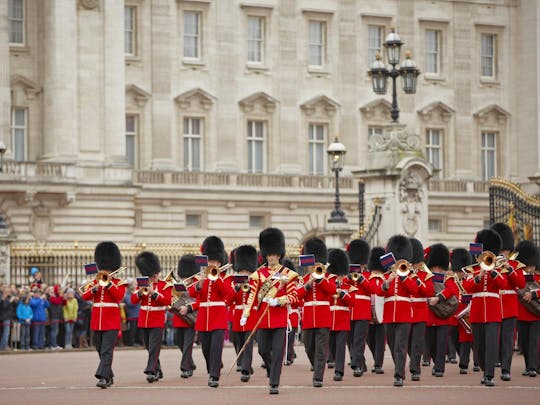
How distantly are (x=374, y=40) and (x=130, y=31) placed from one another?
31.2ft

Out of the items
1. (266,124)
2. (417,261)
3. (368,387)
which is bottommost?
(368,387)

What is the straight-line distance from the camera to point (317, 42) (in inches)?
2281

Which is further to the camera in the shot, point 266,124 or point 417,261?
point 266,124

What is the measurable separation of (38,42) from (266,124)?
932cm

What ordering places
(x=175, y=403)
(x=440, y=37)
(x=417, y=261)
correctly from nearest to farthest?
1. (x=175, y=403)
2. (x=417, y=261)
3. (x=440, y=37)

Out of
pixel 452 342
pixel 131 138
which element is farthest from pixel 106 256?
pixel 131 138

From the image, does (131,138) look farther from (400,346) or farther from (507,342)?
(507,342)

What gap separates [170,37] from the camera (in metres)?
54.7

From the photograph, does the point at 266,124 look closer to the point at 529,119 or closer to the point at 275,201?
the point at 275,201

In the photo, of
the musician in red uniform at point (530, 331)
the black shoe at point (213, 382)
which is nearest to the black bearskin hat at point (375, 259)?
the musician in red uniform at point (530, 331)

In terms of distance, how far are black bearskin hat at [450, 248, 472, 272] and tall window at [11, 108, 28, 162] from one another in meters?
28.2

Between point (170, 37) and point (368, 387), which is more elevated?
point (170, 37)

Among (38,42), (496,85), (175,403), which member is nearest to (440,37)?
(496,85)

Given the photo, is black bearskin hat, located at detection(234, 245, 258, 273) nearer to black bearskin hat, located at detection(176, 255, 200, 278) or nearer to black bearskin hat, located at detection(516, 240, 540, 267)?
black bearskin hat, located at detection(176, 255, 200, 278)
